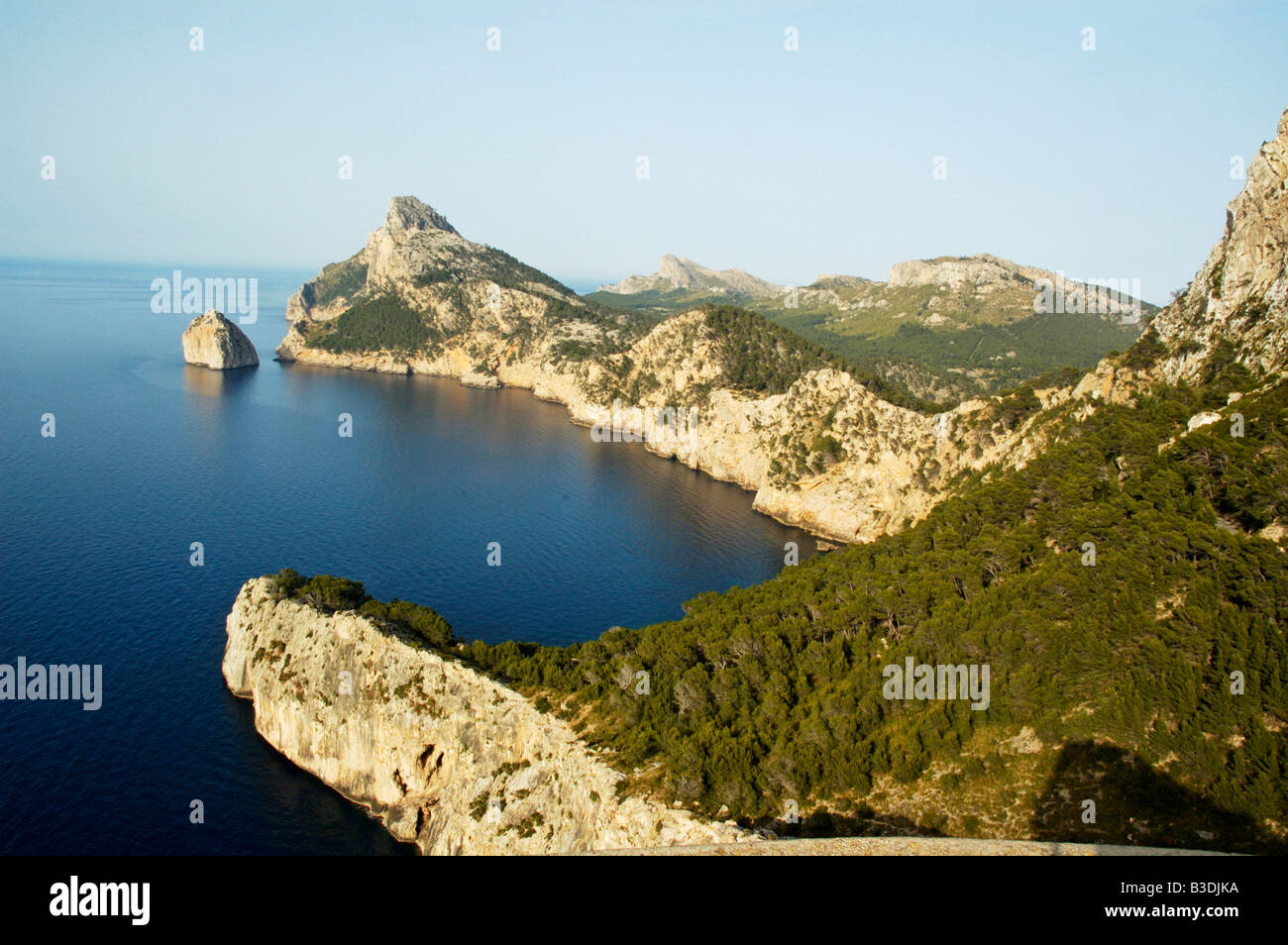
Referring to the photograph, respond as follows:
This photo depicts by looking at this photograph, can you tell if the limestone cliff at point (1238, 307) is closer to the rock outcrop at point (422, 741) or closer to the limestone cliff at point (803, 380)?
the limestone cliff at point (803, 380)

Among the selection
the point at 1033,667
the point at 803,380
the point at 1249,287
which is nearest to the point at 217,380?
the point at 803,380

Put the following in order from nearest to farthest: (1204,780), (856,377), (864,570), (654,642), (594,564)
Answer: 1. (1204,780)
2. (654,642)
3. (864,570)
4. (594,564)
5. (856,377)

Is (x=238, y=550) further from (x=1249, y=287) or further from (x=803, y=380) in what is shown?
(x=1249, y=287)

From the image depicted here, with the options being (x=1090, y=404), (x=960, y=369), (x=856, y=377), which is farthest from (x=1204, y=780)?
(x=960, y=369)

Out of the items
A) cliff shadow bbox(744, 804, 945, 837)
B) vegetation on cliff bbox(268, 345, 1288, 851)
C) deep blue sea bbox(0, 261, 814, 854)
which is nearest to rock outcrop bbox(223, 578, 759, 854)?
vegetation on cliff bbox(268, 345, 1288, 851)

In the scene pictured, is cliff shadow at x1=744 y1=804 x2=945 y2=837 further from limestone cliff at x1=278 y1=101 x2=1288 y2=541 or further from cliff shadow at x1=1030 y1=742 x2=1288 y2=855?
limestone cliff at x1=278 y1=101 x2=1288 y2=541

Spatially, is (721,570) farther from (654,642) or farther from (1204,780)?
(1204,780)

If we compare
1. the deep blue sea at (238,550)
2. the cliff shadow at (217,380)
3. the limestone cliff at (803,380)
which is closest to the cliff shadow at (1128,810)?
the limestone cliff at (803,380)
